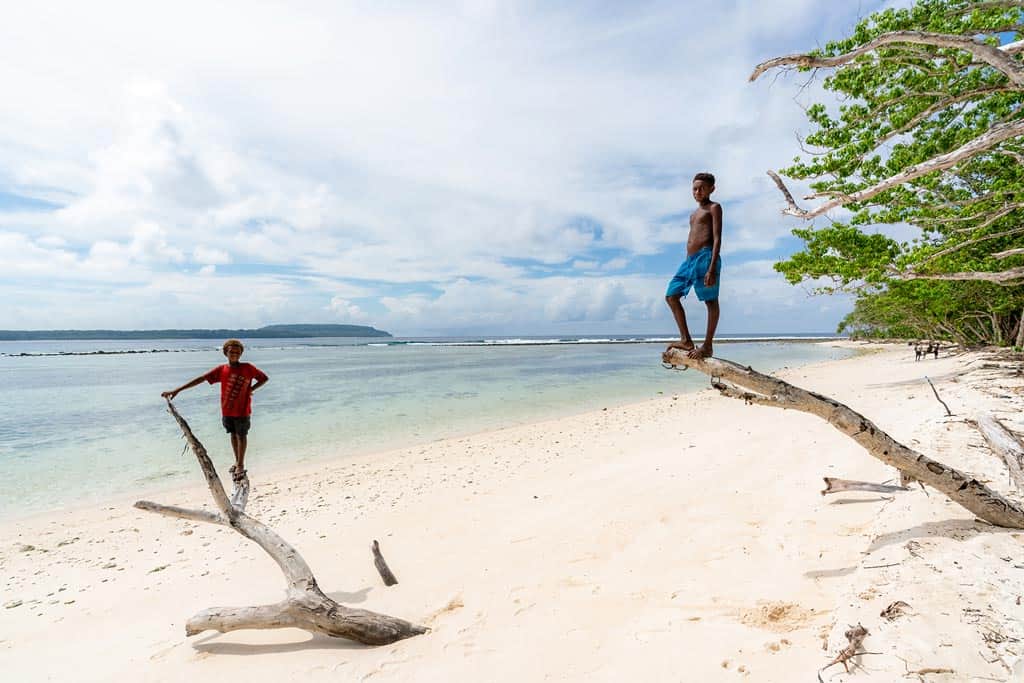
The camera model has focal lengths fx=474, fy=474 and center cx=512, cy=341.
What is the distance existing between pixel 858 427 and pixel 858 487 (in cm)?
274

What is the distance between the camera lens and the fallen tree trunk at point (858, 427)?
4.26 m

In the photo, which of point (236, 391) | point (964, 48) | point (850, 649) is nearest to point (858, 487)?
point (850, 649)

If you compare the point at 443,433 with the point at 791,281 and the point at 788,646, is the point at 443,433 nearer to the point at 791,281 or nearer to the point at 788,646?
the point at 791,281

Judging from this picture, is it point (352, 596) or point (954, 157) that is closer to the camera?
point (954, 157)

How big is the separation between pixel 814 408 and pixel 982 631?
6.01 ft

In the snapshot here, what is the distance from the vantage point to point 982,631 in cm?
318

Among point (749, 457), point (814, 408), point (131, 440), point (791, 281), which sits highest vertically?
point (791, 281)

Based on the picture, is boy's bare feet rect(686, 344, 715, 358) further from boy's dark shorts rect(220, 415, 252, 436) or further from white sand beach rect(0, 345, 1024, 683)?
boy's dark shorts rect(220, 415, 252, 436)

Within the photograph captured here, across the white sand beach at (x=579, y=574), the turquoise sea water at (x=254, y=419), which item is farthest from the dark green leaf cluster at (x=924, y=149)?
the turquoise sea water at (x=254, y=419)

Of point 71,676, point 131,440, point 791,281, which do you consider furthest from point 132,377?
point 791,281

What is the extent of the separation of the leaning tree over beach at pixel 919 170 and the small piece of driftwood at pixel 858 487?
80cm

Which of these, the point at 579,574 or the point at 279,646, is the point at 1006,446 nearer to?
the point at 579,574

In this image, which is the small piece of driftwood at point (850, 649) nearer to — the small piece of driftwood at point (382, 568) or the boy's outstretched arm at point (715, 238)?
the boy's outstretched arm at point (715, 238)

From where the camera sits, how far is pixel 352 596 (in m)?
5.95
